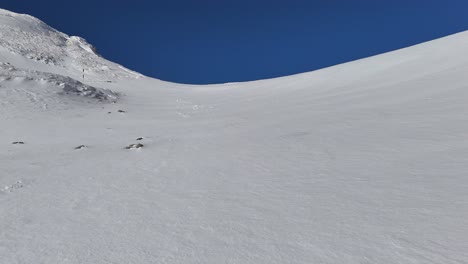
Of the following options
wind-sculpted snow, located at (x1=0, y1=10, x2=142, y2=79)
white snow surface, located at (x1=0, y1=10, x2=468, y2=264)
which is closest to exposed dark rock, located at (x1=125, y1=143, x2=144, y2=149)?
white snow surface, located at (x1=0, y1=10, x2=468, y2=264)

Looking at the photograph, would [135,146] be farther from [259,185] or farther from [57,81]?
[57,81]

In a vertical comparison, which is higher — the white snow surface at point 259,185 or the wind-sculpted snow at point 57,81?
the white snow surface at point 259,185

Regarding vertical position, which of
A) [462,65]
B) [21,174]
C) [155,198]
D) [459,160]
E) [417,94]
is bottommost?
[21,174]

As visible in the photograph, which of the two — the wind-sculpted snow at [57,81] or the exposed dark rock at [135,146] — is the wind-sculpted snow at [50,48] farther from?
the exposed dark rock at [135,146]

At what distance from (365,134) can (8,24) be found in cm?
5116

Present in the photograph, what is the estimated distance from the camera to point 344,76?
74.6 feet

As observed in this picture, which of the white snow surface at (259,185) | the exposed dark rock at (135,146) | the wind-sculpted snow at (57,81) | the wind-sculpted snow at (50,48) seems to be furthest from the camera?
the wind-sculpted snow at (50,48)

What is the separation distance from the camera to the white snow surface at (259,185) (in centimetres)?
453

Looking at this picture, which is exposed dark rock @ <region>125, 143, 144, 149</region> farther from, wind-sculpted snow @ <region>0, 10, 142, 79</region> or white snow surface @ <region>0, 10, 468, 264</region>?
wind-sculpted snow @ <region>0, 10, 142, 79</region>

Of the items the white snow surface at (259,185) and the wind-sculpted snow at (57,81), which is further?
the wind-sculpted snow at (57,81)

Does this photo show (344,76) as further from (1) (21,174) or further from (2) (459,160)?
(1) (21,174)

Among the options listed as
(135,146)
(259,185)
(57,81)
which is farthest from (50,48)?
(259,185)

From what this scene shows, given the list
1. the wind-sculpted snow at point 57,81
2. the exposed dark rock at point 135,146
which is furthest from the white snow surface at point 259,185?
the wind-sculpted snow at point 57,81

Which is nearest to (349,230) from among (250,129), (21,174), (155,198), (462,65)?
(155,198)
